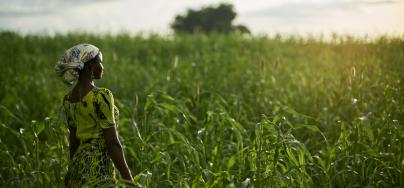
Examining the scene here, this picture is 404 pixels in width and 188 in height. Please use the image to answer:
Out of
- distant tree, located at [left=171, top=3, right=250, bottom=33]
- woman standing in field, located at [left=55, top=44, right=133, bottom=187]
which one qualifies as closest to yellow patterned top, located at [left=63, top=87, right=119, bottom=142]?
woman standing in field, located at [left=55, top=44, right=133, bottom=187]

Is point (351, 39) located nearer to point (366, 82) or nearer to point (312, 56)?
point (312, 56)

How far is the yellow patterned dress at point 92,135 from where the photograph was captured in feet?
10.5

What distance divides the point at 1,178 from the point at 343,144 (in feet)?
9.12

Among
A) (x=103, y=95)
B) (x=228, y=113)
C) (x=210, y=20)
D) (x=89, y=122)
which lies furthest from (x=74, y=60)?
(x=210, y=20)

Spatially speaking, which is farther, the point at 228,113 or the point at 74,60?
the point at 228,113

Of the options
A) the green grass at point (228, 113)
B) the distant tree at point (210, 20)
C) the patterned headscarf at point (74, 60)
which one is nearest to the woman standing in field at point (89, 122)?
the patterned headscarf at point (74, 60)

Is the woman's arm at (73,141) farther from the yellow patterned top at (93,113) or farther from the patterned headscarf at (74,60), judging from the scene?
the patterned headscarf at (74,60)

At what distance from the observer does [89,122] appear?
130 inches

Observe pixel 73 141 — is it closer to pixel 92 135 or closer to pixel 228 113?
pixel 92 135

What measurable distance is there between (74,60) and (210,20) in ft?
72.5

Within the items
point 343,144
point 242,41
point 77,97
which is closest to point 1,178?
point 77,97

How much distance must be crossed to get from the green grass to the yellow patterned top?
0.41 metres

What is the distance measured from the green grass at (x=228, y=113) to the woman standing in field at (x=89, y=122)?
0.26 m

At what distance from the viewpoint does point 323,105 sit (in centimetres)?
643
